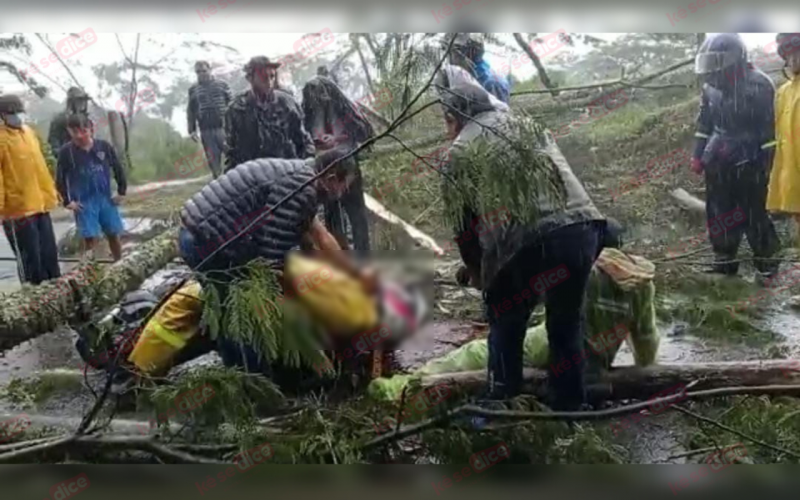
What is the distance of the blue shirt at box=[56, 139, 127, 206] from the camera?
8.68 ft

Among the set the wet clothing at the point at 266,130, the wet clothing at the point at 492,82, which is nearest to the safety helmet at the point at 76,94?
the wet clothing at the point at 266,130

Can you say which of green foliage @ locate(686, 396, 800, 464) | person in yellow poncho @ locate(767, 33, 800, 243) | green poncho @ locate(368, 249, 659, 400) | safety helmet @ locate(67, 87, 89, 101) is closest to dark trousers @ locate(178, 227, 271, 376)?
green poncho @ locate(368, 249, 659, 400)

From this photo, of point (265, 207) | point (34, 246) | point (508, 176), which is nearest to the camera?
point (508, 176)

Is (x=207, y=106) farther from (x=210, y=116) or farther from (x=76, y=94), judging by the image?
(x=76, y=94)

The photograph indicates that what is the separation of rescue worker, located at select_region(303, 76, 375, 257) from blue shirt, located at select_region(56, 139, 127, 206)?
63 cm

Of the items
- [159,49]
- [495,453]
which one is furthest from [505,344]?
[159,49]

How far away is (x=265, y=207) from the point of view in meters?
2.57

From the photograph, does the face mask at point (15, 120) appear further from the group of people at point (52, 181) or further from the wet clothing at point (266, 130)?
the wet clothing at point (266, 130)

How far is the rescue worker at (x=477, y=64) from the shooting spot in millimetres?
2523

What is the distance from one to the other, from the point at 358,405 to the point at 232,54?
1.17 m

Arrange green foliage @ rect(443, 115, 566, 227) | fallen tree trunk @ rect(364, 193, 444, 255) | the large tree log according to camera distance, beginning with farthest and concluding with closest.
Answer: the large tree log < fallen tree trunk @ rect(364, 193, 444, 255) < green foliage @ rect(443, 115, 566, 227)

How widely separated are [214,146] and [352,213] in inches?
18.8

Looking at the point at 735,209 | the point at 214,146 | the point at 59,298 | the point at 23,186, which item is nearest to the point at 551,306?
the point at 735,209

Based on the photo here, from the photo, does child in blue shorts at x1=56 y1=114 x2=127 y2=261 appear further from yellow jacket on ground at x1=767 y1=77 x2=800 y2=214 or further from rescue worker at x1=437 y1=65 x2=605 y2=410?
yellow jacket on ground at x1=767 y1=77 x2=800 y2=214
